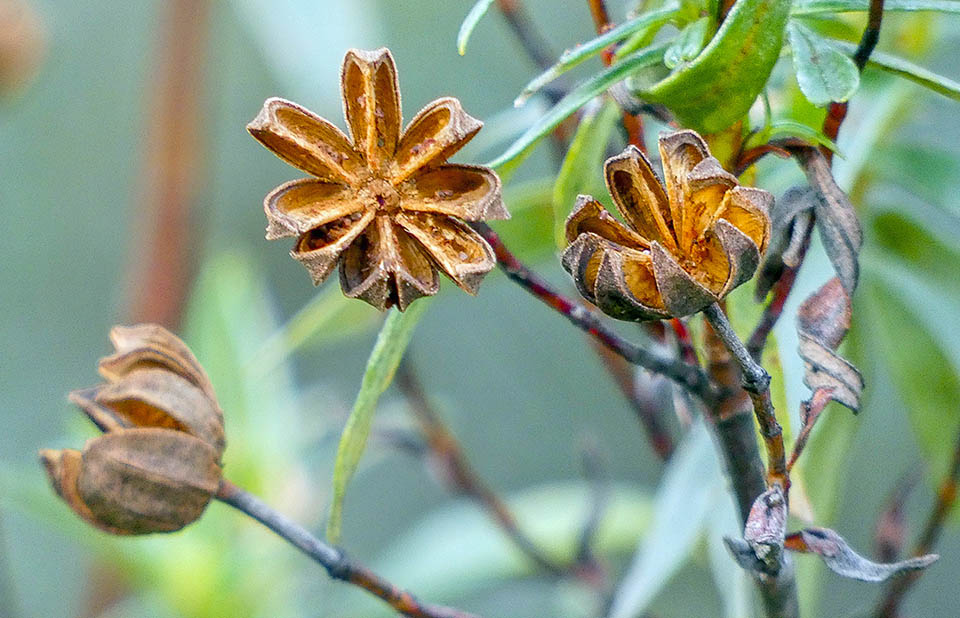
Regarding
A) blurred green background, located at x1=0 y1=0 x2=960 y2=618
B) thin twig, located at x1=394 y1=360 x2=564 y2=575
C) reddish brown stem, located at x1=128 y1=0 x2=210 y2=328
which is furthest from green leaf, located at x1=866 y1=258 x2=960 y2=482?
reddish brown stem, located at x1=128 y1=0 x2=210 y2=328

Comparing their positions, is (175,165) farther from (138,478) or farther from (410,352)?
(138,478)

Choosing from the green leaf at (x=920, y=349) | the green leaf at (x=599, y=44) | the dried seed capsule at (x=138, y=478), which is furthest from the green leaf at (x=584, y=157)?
the green leaf at (x=920, y=349)

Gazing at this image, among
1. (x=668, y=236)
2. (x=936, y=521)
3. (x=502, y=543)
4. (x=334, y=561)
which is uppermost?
(x=668, y=236)

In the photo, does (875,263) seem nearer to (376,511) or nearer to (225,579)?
(225,579)

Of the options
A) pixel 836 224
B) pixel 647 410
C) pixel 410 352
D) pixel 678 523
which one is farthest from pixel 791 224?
pixel 410 352

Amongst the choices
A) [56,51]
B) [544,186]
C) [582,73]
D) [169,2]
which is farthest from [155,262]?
[56,51]
